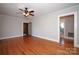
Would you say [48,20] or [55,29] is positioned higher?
[48,20]

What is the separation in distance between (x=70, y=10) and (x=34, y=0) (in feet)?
6.26

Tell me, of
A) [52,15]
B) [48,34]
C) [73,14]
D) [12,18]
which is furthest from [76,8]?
[12,18]

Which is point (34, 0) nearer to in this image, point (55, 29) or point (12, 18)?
point (55, 29)

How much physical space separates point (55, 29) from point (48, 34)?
0.57 m

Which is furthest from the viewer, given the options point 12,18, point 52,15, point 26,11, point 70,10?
point 12,18

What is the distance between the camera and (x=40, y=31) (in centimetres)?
504

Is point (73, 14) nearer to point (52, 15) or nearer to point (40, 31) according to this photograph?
point (52, 15)

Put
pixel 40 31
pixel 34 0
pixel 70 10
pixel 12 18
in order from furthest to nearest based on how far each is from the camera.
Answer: pixel 40 31 → pixel 12 18 → pixel 70 10 → pixel 34 0

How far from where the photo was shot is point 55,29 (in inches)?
172

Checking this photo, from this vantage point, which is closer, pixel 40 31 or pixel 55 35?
pixel 55 35

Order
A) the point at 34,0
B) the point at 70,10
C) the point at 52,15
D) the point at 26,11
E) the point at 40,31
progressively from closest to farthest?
the point at 34,0 → the point at 70,10 → the point at 26,11 → the point at 52,15 → the point at 40,31

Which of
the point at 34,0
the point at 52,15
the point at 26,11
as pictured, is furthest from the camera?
the point at 52,15
